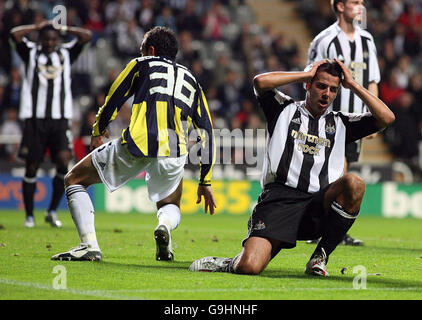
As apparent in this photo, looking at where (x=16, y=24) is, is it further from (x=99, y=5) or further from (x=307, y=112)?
(x=307, y=112)

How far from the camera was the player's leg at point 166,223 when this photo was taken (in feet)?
22.5

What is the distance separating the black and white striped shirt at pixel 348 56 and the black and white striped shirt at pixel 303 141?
8.78 ft

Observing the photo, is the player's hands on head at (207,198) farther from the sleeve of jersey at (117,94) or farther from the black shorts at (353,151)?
the black shorts at (353,151)

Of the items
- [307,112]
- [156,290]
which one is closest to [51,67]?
[307,112]

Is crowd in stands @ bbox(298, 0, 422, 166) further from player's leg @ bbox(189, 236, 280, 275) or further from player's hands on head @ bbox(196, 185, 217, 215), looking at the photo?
player's leg @ bbox(189, 236, 280, 275)

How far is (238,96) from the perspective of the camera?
17953 mm

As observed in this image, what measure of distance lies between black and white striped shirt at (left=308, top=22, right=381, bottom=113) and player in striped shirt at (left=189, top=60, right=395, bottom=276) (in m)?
2.64

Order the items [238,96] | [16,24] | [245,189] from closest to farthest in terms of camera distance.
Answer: [245,189] → [16,24] → [238,96]

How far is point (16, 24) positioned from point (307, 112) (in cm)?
1145

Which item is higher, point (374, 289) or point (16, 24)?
point (16, 24)

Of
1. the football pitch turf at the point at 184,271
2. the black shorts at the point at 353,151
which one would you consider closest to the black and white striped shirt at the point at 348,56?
the black shorts at the point at 353,151

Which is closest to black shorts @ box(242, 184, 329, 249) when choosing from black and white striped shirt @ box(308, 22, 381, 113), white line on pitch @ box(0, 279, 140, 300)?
white line on pitch @ box(0, 279, 140, 300)

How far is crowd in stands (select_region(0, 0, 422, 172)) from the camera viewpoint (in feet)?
55.6

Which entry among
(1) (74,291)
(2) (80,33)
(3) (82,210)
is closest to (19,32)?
(2) (80,33)
